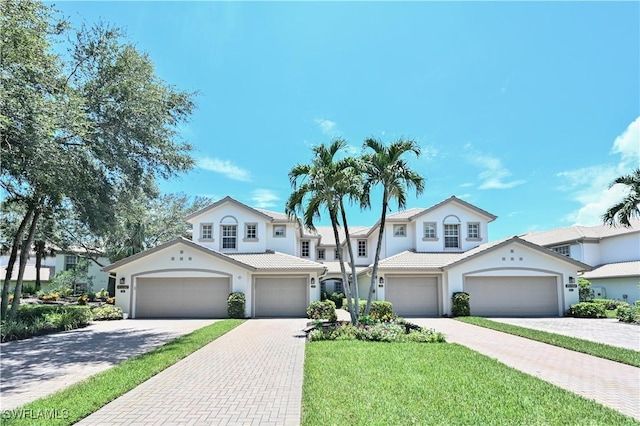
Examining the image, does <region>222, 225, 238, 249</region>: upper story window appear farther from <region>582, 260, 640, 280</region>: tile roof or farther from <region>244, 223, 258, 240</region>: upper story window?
<region>582, 260, 640, 280</region>: tile roof

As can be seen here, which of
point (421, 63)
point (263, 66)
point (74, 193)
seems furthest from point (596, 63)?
point (74, 193)

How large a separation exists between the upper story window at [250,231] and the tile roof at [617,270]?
24.0 metres

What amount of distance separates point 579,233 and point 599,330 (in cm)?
1907

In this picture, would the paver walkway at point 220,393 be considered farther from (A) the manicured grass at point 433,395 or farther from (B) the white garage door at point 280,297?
(B) the white garage door at point 280,297

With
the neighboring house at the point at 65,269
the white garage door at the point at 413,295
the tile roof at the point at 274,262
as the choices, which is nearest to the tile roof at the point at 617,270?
the white garage door at the point at 413,295

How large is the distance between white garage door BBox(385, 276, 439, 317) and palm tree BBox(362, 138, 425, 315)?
8.01 m

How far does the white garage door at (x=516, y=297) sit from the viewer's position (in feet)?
73.2

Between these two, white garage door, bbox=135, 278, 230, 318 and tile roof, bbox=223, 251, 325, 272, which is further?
white garage door, bbox=135, 278, 230, 318

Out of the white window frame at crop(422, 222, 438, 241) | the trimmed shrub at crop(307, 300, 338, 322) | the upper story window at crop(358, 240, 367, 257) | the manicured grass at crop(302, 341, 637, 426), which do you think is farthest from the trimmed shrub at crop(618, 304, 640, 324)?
the upper story window at crop(358, 240, 367, 257)

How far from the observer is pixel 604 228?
32375mm

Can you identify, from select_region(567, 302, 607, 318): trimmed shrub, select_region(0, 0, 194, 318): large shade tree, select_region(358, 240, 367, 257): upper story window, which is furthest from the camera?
select_region(358, 240, 367, 257): upper story window

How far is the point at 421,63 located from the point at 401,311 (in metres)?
13.4

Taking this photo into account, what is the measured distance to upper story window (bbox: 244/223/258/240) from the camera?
2517cm

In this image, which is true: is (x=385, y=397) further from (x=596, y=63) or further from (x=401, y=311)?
(x=401, y=311)
